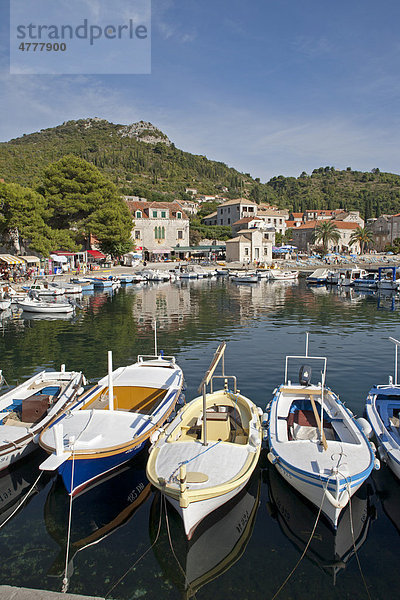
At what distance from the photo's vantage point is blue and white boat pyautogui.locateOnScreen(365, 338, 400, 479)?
944 centimetres

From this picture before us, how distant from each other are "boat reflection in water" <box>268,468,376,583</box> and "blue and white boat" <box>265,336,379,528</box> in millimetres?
396

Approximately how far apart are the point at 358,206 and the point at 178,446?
184086mm

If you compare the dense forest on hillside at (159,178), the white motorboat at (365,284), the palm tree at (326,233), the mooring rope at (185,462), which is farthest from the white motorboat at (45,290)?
the dense forest on hillside at (159,178)

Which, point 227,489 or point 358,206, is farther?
point 358,206

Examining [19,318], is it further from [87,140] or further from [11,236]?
[87,140]

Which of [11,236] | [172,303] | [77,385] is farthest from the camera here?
[11,236]

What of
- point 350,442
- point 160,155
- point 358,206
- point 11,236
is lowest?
point 350,442

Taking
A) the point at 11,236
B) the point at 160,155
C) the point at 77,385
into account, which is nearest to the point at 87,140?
the point at 160,155

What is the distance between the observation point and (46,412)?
1191 cm

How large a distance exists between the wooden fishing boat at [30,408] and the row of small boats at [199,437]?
3 centimetres

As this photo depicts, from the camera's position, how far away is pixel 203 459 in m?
8.27

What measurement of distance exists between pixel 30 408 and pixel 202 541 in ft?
22.6

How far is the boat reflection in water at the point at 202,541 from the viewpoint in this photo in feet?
22.8

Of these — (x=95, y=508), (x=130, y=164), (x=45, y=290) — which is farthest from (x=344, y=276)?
(x=130, y=164)
